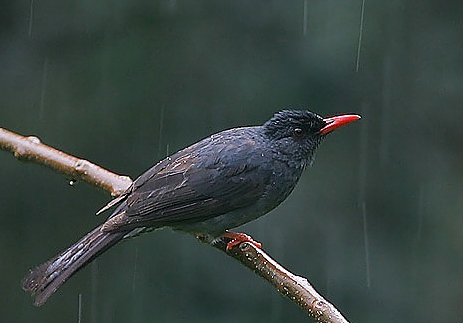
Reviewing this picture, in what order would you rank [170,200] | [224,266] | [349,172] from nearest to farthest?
[170,200]
[224,266]
[349,172]

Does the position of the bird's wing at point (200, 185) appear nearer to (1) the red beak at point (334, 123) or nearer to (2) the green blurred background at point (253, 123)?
(1) the red beak at point (334, 123)

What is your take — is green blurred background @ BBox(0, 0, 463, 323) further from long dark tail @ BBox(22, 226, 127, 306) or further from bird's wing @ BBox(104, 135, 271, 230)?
long dark tail @ BBox(22, 226, 127, 306)

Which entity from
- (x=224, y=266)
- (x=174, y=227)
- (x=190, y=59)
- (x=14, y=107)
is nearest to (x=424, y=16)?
(x=190, y=59)

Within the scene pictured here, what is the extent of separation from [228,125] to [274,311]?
4.50 feet

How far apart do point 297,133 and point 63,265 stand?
1205 millimetres

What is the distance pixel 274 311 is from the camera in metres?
6.52

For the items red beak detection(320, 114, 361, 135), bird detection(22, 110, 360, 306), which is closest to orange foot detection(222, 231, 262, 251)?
bird detection(22, 110, 360, 306)

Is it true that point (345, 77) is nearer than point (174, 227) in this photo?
No

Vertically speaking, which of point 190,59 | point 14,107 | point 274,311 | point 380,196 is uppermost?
point 190,59

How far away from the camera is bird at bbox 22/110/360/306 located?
379 centimetres

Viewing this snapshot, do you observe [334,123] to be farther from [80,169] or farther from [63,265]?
[63,265]

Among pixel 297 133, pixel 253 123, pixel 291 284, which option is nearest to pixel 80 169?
pixel 297 133

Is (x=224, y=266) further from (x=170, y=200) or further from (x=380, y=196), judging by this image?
(x=170, y=200)

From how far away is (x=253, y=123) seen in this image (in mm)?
6711
